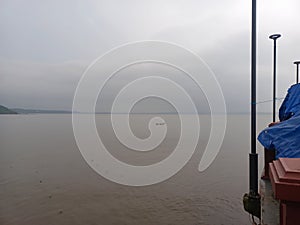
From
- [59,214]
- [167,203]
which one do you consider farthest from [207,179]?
[59,214]

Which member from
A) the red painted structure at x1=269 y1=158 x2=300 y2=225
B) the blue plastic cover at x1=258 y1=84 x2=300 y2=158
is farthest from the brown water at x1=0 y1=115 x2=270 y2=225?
the red painted structure at x1=269 y1=158 x2=300 y2=225

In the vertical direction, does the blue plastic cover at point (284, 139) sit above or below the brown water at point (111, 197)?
above

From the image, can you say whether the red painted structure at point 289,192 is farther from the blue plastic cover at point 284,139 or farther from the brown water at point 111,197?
the brown water at point 111,197

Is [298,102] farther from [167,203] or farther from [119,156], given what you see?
[119,156]

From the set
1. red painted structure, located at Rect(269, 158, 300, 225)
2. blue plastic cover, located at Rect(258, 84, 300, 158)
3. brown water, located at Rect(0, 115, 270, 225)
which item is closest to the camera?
red painted structure, located at Rect(269, 158, 300, 225)

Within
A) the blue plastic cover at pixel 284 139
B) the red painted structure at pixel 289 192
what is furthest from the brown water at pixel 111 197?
the red painted structure at pixel 289 192

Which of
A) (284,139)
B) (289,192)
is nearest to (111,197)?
(284,139)

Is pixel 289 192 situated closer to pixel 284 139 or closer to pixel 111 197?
pixel 284 139

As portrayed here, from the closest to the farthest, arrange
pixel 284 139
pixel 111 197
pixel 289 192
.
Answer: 1. pixel 289 192
2. pixel 284 139
3. pixel 111 197

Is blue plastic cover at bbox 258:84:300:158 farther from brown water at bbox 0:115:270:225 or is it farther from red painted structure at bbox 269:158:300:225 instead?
brown water at bbox 0:115:270:225

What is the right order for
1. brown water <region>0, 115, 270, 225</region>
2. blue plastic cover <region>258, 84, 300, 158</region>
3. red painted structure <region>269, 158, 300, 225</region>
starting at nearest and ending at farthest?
red painted structure <region>269, 158, 300, 225</region>, blue plastic cover <region>258, 84, 300, 158</region>, brown water <region>0, 115, 270, 225</region>

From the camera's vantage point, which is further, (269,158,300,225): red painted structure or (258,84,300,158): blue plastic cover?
(258,84,300,158): blue plastic cover

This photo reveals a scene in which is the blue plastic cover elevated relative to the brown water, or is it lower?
elevated

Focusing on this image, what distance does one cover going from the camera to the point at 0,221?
6.45 m
